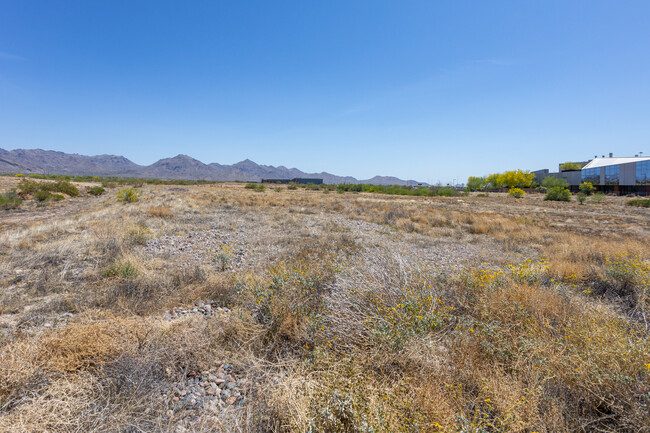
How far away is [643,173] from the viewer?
48531 millimetres

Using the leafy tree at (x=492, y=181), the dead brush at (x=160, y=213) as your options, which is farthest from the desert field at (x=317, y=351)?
the leafy tree at (x=492, y=181)

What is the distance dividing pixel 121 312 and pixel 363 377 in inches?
143

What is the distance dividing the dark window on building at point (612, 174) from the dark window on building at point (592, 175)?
2.52m

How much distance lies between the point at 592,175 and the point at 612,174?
6.83 m

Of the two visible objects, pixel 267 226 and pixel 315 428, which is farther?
pixel 267 226

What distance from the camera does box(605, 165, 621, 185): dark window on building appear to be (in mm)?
53156

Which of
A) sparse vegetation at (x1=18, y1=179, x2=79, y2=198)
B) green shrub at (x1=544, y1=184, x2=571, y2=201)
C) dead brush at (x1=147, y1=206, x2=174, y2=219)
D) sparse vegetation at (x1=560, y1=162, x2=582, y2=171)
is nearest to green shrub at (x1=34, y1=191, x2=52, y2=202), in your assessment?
sparse vegetation at (x1=18, y1=179, x2=79, y2=198)

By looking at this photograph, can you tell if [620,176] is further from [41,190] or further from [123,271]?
[41,190]

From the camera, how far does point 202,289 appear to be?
4812 mm

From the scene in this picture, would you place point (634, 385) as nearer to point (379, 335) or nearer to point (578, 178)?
point (379, 335)

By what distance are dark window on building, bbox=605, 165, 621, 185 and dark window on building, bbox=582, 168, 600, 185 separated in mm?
2522

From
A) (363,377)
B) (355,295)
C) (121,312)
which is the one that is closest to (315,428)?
(363,377)

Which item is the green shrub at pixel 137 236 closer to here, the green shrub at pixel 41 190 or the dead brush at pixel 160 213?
the dead brush at pixel 160 213

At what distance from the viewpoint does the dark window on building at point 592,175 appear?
193 ft
